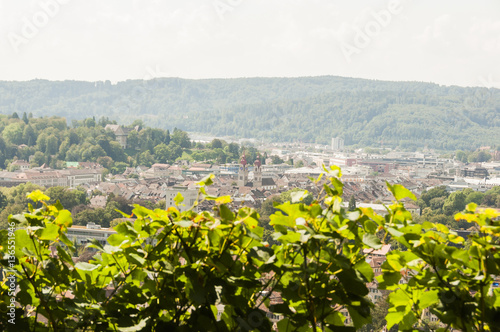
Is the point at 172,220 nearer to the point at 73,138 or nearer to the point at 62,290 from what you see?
the point at 62,290

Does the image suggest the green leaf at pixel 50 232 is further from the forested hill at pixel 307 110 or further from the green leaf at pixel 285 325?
the forested hill at pixel 307 110

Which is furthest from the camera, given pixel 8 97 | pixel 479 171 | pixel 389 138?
pixel 389 138

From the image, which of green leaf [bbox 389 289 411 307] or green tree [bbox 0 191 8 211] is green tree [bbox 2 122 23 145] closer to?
green tree [bbox 0 191 8 211]

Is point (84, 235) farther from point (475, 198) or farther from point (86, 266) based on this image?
point (475, 198)

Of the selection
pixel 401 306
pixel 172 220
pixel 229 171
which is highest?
pixel 172 220

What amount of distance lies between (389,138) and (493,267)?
78.1 m

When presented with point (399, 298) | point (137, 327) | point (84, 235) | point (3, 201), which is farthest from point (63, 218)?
point (3, 201)

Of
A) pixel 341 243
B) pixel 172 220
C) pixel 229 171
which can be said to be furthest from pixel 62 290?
pixel 229 171

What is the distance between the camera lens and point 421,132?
7425cm

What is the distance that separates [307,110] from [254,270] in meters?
84.4

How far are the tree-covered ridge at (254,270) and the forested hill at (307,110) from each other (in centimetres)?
7208

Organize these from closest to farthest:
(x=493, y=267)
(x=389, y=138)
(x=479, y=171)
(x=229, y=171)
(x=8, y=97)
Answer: (x=493, y=267) < (x=229, y=171) < (x=479, y=171) < (x=8, y=97) < (x=389, y=138)

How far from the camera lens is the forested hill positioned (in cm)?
7412

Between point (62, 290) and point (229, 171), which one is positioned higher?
point (62, 290)
